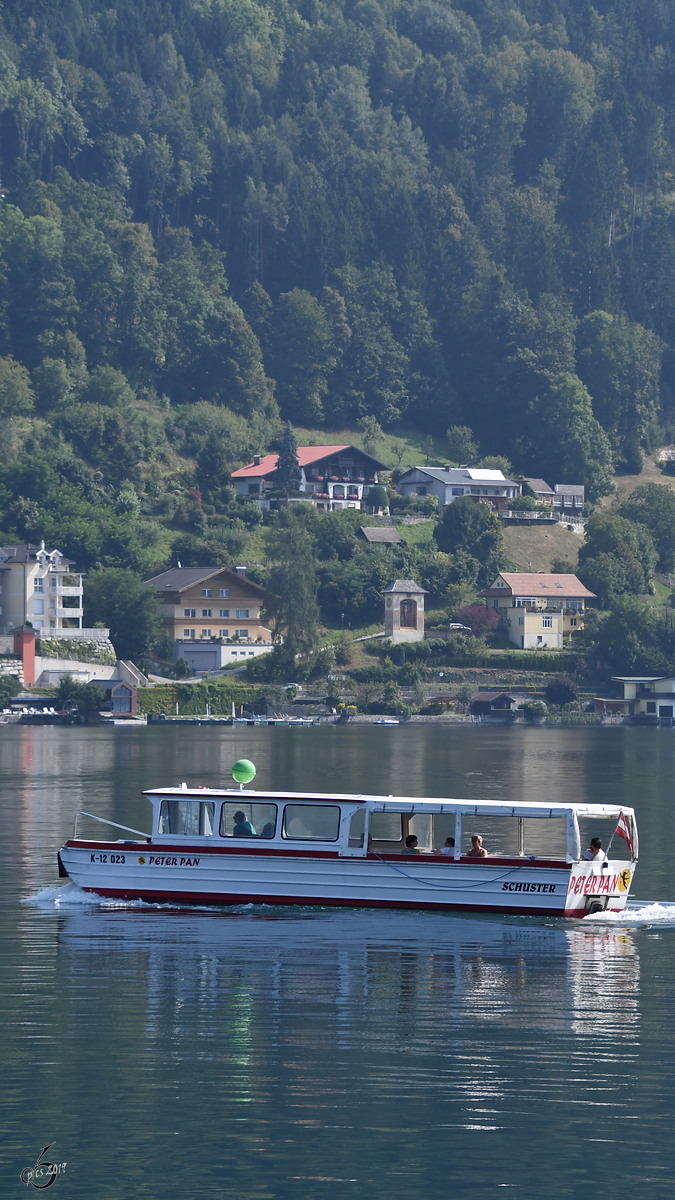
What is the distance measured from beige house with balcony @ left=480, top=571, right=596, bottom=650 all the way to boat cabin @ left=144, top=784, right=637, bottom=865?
145579 millimetres

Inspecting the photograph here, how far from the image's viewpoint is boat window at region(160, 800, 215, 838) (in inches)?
1606

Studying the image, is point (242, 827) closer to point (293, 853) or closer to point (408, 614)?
point (293, 853)

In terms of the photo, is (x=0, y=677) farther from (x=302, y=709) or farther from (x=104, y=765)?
(x=104, y=765)

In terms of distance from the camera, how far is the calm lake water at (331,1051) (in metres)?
22.3

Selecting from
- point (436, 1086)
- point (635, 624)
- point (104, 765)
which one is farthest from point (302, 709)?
point (436, 1086)

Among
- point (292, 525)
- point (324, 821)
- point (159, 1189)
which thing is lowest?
point (159, 1189)

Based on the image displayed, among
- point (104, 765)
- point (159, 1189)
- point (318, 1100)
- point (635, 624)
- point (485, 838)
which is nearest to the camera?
point (159, 1189)

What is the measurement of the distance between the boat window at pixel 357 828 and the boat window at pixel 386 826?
0.30m

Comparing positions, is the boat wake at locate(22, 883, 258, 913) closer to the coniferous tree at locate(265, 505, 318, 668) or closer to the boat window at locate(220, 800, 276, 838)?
the boat window at locate(220, 800, 276, 838)

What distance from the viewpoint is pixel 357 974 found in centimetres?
3372

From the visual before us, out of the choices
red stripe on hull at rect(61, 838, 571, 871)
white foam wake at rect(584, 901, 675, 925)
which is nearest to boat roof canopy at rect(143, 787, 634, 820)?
red stripe on hull at rect(61, 838, 571, 871)

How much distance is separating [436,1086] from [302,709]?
142 m

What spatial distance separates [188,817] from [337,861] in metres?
4.01

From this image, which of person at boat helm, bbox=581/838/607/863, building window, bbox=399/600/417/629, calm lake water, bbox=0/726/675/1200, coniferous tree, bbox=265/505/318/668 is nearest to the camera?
calm lake water, bbox=0/726/675/1200
